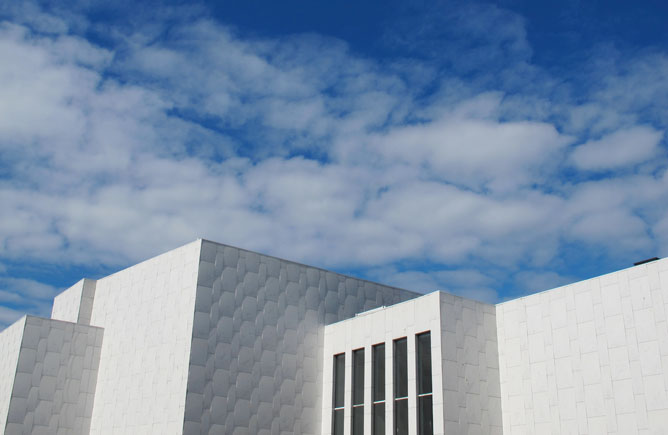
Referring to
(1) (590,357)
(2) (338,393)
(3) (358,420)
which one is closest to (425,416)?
(3) (358,420)

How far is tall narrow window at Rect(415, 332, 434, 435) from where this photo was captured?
24.4 meters

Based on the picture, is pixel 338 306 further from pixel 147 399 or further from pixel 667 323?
pixel 667 323

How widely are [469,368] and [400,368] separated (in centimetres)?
275

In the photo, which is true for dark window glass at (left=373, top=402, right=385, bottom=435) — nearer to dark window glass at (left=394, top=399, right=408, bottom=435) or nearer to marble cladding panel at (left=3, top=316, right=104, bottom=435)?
dark window glass at (left=394, top=399, right=408, bottom=435)

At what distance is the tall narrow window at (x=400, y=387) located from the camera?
25.4 m

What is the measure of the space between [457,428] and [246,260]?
436 inches

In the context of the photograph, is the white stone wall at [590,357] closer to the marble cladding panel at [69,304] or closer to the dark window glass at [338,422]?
the dark window glass at [338,422]

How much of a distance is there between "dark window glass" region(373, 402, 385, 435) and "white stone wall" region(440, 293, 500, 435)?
3.60 m

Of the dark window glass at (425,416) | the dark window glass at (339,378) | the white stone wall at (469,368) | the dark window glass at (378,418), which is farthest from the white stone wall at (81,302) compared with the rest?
the white stone wall at (469,368)

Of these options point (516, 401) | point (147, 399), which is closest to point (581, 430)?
point (516, 401)

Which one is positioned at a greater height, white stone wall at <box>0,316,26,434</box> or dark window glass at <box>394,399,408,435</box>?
white stone wall at <box>0,316,26,434</box>

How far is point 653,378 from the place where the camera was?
20969 mm

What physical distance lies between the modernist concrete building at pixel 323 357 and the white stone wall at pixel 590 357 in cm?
4

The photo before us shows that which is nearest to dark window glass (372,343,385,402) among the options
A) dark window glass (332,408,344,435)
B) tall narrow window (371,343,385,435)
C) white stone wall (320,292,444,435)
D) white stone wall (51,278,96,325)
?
tall narrow window (371,343,385,435)
